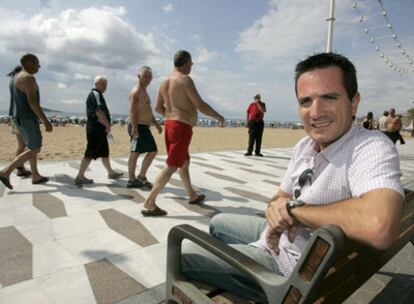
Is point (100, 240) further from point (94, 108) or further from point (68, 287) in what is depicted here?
point (94, 108)

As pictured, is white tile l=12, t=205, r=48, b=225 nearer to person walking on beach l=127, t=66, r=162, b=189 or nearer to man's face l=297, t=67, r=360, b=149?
person walking on beach l=127, t=66, r=162, b=189

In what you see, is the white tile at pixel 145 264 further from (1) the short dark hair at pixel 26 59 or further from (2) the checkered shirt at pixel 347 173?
(1) the short dark hair at pixel 26 59

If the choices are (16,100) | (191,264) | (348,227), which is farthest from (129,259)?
(16,100)

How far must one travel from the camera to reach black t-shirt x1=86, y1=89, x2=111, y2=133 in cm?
496

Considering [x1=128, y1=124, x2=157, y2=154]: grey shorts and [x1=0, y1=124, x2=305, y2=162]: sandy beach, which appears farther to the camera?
[x1=0, y1=124, x2=305, y2=162]: sandy beach

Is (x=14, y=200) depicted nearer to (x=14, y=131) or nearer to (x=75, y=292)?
(x=14, y=131)

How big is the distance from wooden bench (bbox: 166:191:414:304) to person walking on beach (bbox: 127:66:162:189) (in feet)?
11.8

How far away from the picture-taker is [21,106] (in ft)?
15.3

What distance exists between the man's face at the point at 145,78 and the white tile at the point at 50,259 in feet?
9.07

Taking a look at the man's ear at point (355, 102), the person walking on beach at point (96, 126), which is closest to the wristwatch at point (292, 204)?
the man's ear at point (355, 102)

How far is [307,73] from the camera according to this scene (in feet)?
5.16

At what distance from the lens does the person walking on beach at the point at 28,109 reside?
178 inches

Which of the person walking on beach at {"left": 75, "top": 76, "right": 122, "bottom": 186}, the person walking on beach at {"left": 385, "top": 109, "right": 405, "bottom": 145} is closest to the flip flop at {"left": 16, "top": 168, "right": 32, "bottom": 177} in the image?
the person walking on beach at {"left": 75, "top": 76, "right": 122, "bottom": 186}

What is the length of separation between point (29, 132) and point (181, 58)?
9.24 feet
